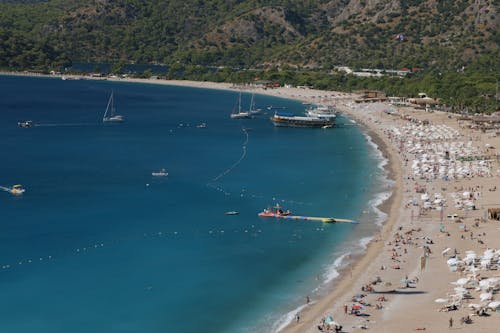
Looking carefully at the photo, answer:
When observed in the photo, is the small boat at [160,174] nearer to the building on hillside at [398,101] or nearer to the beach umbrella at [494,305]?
the beach umbrella at [494,305]

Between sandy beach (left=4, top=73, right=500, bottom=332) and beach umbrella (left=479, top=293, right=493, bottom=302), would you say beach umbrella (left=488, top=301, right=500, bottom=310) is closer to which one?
sandy beach (left=4, top=73, right=500, bottom=332)

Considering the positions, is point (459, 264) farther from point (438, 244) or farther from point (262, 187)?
point (262, 187)

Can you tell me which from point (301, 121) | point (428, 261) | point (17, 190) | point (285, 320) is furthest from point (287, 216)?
point (301, 121)

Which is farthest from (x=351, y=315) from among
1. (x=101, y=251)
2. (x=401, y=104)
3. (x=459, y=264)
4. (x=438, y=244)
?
(x=401, y=104)

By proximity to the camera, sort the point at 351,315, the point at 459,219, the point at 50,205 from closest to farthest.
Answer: the point at 351,315 < the point at 459,219 < the point at 50,205

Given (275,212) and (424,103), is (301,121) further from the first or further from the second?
(275,212)

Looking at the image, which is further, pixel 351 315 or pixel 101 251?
pixel 101 251
